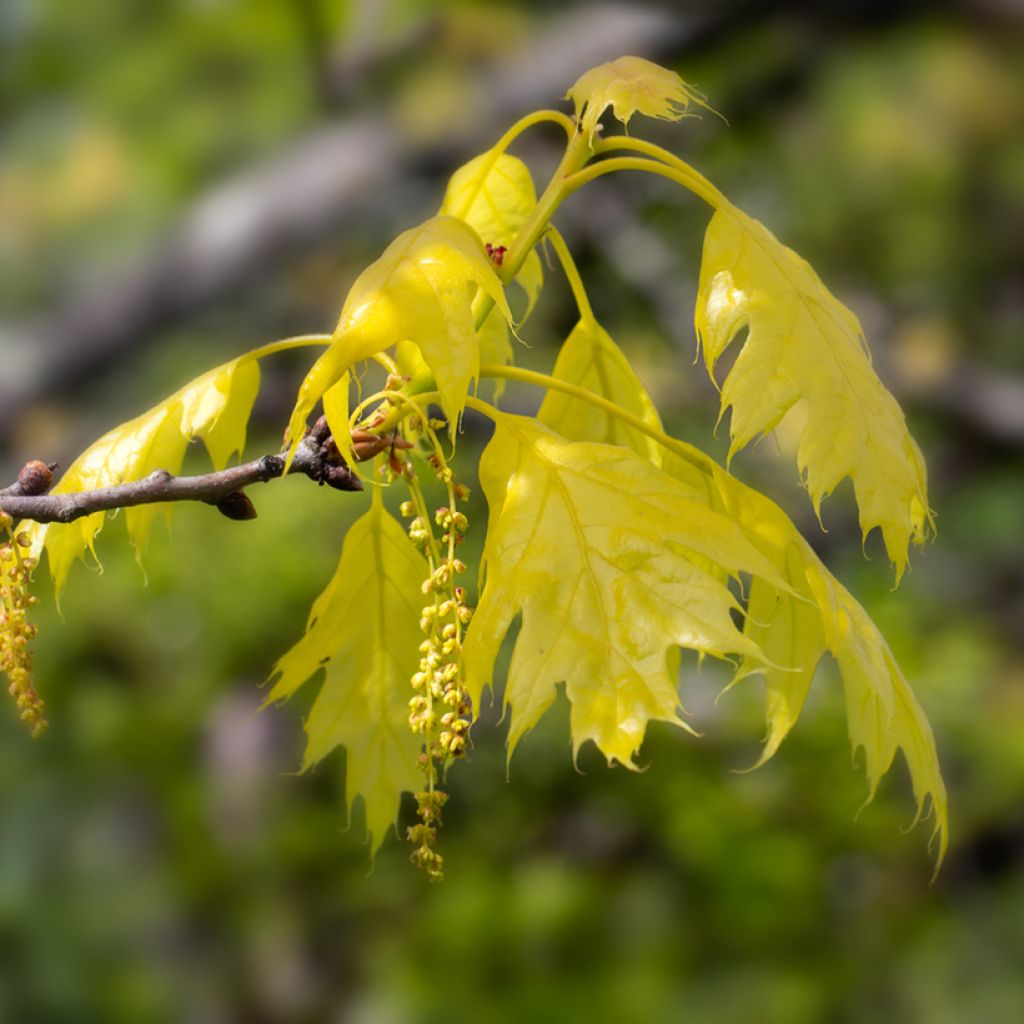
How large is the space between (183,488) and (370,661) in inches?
8.1

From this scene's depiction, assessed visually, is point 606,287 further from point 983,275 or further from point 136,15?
point 983,275

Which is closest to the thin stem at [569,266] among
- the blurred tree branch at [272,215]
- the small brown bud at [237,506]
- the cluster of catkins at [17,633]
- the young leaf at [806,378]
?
the young leaf at [806,378]

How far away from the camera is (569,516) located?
666 millimetres

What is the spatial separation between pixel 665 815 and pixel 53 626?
4.06ft

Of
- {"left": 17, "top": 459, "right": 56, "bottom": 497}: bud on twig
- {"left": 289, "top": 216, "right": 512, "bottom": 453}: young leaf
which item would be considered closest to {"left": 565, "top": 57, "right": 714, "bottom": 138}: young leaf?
{"left": 289, "top": 216, "right": 512, "bottom": 453}: young leaf

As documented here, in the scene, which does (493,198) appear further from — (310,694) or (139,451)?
(310,694)

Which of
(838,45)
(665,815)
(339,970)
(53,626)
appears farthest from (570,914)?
(838,45)

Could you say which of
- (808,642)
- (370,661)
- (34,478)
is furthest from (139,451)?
(808,642)

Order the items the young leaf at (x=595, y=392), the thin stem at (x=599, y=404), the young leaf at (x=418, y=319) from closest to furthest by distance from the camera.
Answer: the young leaf at (x=418, y=319) → the thin stem at (x=599, y=404) → the young leaf at (x=595, y=392)

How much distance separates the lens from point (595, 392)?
0.88 metres

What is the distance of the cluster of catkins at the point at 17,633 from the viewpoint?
2.34 ft

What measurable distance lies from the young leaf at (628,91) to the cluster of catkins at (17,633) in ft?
1.23

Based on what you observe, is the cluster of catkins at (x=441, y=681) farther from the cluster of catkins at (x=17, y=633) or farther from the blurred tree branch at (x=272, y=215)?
the blurred tree branch at (x=272, y=215)

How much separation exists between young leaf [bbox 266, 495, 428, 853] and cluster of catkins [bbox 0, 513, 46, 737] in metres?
0.15
